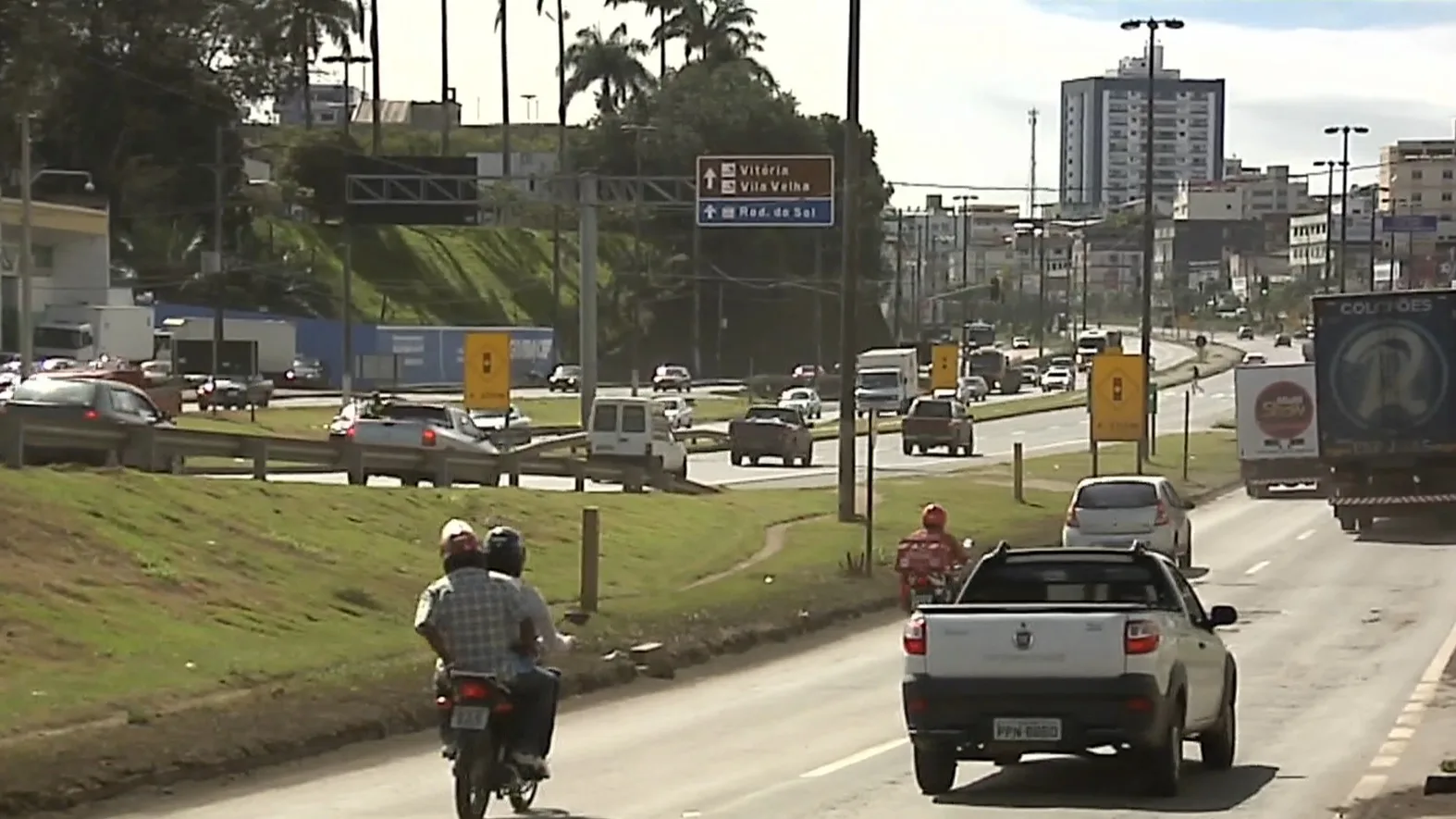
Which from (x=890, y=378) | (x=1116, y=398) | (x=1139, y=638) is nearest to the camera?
(x=1139, y=638)

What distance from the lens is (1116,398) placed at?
192 ft

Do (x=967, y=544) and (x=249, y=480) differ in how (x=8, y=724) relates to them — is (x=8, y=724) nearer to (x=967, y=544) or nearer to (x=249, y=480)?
(x=967, y=544)

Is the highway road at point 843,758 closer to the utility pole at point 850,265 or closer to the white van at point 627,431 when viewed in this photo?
the utility pole at point 850,265

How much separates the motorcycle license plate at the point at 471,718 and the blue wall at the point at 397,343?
96341 millimetres

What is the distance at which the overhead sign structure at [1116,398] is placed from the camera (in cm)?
5841

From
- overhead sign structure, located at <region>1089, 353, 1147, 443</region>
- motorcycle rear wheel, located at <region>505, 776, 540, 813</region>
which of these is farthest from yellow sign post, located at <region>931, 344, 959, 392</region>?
motorcycle rear wheel, located at <region>505, 776, 540, 813</region>

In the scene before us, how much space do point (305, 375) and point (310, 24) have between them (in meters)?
18.8

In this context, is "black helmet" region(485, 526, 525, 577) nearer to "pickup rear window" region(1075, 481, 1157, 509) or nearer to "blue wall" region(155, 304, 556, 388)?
"pickup rear window" region(1075, 481, 1157, 509)

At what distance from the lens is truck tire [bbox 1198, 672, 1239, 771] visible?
1773cm

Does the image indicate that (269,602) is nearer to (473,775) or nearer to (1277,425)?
(473,775)

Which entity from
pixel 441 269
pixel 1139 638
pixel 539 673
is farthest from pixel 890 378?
pixel 539 673

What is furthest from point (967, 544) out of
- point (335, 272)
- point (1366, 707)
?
point (335, 272)

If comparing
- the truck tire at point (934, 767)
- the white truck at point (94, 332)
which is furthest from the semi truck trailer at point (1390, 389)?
the white truck at point (94, 332)

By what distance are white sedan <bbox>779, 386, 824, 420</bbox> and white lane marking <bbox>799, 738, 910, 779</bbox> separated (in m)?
75.9
